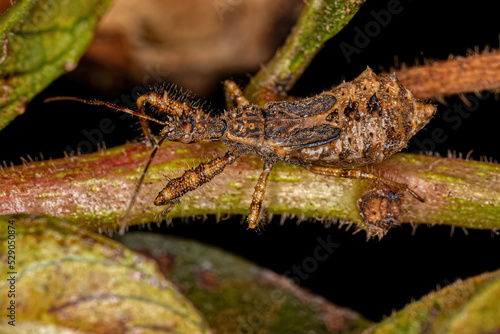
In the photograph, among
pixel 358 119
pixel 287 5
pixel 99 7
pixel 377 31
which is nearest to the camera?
pixel 99 7

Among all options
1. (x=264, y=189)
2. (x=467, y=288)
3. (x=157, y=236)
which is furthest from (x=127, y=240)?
(x=467, y=288)

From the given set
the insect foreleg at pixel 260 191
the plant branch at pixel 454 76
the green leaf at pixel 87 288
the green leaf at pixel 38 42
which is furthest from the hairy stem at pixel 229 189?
the plant branch at pixel 454 76

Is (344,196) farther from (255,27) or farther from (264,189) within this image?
(255,27)

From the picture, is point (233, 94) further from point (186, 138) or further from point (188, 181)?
point (188, 181)

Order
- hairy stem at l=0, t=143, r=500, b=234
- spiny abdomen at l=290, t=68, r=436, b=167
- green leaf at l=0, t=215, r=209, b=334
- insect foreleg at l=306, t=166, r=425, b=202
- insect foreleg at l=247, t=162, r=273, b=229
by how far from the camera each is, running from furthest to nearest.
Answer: spiny abdomen at l=290, t=68, r=436, b=167 < insect foreleg at l=247, t=162, r=273, b=229 < insect foreleg at l=306, t=166, r=425, b=202 < hairy stem at l=0, t=143, r=500, b=234 < green leaf at l=0, t=215, r=209, b=334

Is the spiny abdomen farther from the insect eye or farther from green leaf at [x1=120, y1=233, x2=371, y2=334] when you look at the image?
green leaf at [x1=120, y1=233, x2=371, y2=334]

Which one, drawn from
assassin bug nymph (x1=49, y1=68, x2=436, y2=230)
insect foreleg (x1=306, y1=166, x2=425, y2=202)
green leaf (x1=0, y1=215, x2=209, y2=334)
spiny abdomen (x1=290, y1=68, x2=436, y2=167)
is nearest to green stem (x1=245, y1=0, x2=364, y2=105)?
assassin bug nymph (x1=49, y1=68, x2=436, y2=230)

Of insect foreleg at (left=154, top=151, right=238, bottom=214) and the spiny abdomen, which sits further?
the spiny abdomen
